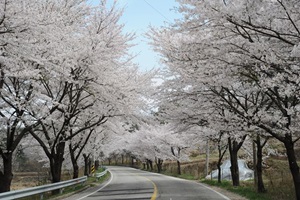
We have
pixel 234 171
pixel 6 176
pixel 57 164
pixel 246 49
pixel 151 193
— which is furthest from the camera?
pixel 234 171

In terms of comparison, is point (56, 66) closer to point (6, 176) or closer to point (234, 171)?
point (6, 176)

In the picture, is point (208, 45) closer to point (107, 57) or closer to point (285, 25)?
point (285, 25)

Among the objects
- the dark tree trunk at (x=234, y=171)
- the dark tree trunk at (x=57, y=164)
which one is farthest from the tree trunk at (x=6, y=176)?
the dark tree trunk at (x=234, y=171)

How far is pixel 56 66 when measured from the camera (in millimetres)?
11211

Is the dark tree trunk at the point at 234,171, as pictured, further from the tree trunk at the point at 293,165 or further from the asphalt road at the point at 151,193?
the tree trunk at the point at 293,165

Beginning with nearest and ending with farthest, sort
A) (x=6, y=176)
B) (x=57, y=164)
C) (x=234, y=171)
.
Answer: (x=6, y=176) < (x=57, y=164) < (x=234, y=171)

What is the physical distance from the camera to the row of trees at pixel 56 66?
30.1ft

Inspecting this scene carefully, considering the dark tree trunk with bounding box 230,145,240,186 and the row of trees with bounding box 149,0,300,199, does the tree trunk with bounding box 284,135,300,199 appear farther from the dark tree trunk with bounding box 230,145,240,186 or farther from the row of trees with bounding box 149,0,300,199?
the dark tree trunk with bounding box 230,145,240,186

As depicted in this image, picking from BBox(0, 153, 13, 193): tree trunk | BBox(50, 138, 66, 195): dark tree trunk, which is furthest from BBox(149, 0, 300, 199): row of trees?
BBox(50, 138, 66, 195): dark tree trunk

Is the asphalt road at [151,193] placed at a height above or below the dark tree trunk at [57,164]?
below

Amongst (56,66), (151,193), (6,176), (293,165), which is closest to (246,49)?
(293,165)

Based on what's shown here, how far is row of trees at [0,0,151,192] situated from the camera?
9.19m

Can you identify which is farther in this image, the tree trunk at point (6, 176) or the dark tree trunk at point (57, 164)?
the dark tree trunk at point (57, 164)

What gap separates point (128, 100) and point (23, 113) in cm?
628
